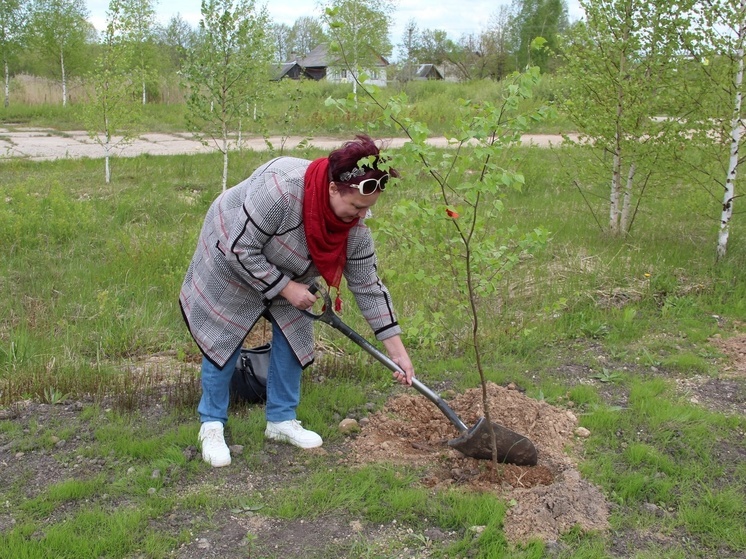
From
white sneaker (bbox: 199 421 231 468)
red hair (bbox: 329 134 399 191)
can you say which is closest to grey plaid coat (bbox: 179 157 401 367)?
red hair (bbox: 329 134 399 191)

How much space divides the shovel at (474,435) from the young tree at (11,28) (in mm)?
18120

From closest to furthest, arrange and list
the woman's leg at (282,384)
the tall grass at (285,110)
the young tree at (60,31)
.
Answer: the woman's leg at (282,384) < the tall grass at (285,110) < the young tree at (60,31)

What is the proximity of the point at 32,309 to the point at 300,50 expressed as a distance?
50.7m

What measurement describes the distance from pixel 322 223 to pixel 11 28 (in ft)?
61.2

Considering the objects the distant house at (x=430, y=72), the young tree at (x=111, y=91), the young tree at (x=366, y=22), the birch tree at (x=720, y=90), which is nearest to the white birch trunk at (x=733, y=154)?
the birch tree at (x=720, y=90)

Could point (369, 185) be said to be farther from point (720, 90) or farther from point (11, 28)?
point (11, 28)

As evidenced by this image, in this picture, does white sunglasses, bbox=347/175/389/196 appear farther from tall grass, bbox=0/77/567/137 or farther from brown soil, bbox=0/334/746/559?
tall grass, bbox=0/77/567/137

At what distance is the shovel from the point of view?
3.20m

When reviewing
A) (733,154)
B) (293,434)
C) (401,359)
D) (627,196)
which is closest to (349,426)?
(293,434)

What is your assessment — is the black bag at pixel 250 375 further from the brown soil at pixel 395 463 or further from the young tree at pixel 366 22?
the young tree at pixel 366 22

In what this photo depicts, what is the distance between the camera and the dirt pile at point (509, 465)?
291cm

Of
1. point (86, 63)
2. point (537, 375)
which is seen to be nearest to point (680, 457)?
point (537, 375)

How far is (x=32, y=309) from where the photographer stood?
4914 millimetres

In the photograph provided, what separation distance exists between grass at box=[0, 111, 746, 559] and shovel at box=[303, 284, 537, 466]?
11.5 inches
